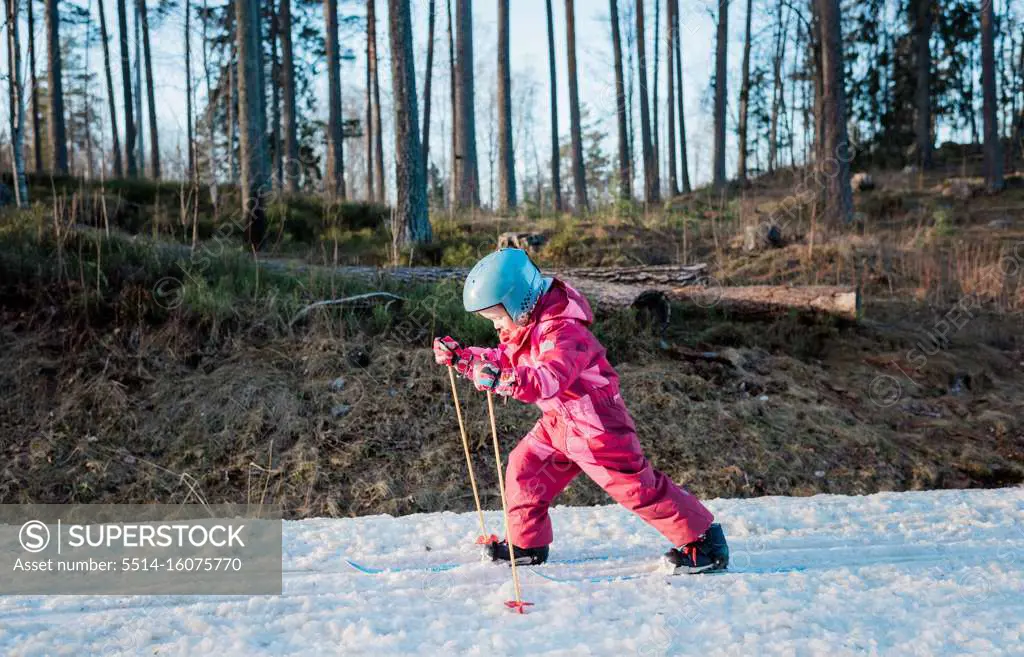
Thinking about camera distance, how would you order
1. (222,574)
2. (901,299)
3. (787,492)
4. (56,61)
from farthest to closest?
(56,61), (901,299), (787,492), (222,574)

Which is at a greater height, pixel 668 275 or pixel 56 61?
pixel 56 61

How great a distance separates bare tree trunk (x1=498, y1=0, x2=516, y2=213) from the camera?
19562mm

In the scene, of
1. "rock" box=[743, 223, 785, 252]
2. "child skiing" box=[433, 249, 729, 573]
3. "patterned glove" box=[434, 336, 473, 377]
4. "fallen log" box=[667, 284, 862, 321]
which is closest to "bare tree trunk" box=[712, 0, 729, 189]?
"rock" box=[743, 223, 785, 252]

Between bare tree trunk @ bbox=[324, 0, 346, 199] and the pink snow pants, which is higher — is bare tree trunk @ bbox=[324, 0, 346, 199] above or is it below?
above

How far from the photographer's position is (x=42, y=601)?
2990mm

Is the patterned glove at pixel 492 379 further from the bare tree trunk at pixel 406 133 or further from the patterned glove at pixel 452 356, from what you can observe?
the bare tree trunk at pixel 406 133

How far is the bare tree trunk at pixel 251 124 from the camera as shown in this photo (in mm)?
10891

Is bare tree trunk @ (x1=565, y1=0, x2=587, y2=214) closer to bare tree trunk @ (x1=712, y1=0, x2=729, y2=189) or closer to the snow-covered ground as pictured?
bare tree trunk @ (x1=712, y1=0, x2=729, y2=189)

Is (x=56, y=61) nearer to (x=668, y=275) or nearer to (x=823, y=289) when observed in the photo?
(x=668, y=275)

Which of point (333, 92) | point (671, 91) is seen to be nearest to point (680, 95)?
point (671, 91)

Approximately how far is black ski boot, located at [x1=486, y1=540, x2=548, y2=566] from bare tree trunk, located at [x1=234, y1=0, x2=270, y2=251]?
8.33m

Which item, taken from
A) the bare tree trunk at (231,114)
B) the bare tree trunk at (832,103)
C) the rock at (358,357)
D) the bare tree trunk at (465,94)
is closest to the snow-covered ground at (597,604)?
the rock at (358,357)

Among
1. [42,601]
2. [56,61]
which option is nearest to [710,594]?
[42,601]

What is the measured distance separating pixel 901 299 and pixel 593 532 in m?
7.87
